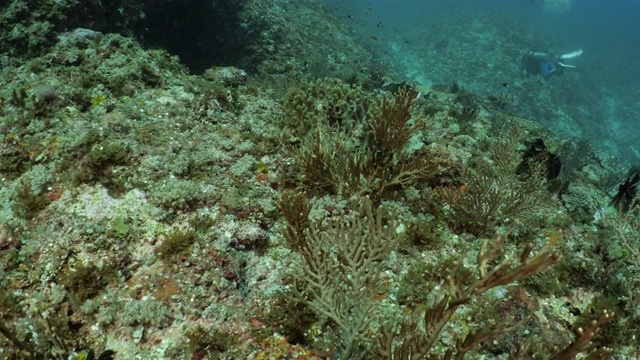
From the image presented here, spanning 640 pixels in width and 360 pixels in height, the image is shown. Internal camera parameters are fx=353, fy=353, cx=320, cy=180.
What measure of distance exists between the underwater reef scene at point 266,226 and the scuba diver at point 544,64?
1633 cm

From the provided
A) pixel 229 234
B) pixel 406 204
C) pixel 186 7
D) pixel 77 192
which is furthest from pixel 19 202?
pixel 186 7

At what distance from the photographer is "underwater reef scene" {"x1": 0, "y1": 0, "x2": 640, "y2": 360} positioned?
120 inches

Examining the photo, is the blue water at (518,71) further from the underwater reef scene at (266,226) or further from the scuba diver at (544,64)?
the underwater reef scene at (266,226)

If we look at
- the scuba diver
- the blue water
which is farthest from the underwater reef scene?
the scuba diver

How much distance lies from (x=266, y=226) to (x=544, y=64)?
23258 millimetres

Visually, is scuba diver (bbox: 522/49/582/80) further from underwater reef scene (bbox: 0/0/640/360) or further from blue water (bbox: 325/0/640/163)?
underwater reef scene (bbox: 0/0/640/360)

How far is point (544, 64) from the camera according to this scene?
836 inches

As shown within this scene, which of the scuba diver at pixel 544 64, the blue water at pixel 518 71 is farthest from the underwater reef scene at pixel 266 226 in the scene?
the scuba diver at pixel 544 64

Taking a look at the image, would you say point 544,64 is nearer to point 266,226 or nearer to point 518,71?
point 518,71

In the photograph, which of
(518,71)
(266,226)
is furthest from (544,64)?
(266,226)

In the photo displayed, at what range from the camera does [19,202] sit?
402 cm

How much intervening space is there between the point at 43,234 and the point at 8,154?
1.69 meters

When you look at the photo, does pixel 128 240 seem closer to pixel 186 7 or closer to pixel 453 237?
pixel 453 237

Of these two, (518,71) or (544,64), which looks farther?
(518,71)
